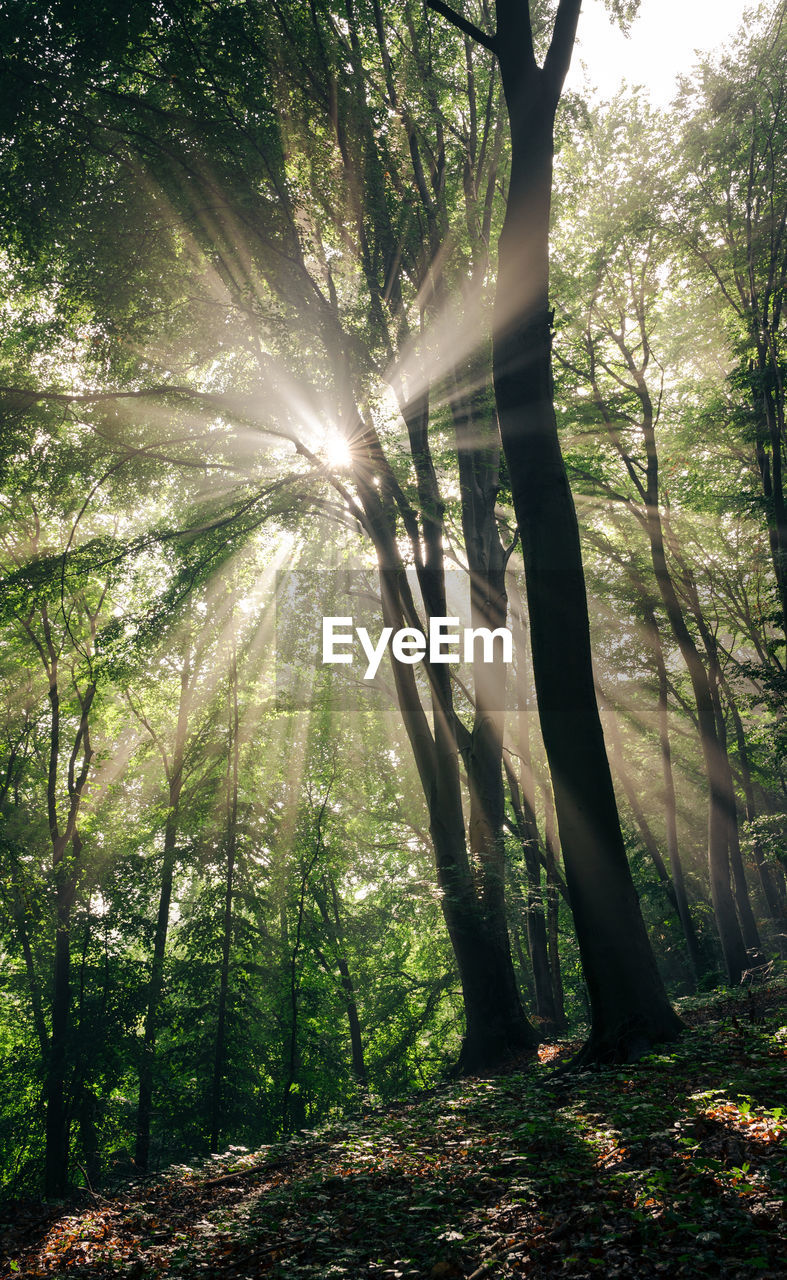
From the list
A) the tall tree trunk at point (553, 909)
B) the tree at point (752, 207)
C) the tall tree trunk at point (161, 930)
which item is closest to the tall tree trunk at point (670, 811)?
the tall tree trunk at point (553, 909)

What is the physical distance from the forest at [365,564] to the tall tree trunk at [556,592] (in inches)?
1.5

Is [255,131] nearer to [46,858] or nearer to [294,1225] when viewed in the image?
[294,1225]

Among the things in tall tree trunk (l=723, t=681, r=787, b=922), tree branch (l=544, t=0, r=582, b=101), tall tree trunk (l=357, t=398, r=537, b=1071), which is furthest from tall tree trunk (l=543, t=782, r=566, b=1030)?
tree branch (l=544, t=0, r=582, b=101)

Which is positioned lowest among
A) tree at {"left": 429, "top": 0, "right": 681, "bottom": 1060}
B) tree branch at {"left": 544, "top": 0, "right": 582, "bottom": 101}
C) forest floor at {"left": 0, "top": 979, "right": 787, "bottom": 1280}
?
forest floor at {"left": 0, "top": 979, "right": 787, "bottom": 1280}

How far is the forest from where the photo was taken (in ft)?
20.6

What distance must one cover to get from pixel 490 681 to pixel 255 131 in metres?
8.38

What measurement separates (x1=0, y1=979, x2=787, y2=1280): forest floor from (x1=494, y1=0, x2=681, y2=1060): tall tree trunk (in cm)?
60

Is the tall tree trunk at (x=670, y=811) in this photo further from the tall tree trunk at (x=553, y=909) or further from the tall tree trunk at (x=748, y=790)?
the tall tree trunk at (x=553, y=909)

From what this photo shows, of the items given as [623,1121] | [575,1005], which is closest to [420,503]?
[623,1121]

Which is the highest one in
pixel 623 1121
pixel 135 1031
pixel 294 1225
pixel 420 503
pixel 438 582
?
pixel 420 503

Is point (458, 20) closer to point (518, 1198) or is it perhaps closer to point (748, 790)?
point (518, 1198)

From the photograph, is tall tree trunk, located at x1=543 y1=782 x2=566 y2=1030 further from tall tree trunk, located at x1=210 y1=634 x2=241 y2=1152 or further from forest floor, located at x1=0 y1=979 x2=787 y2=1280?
forest floor, located at x1=0 y1=979 x2=787 y2=1280

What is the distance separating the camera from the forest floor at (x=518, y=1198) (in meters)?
2.87

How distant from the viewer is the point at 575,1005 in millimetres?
27344
